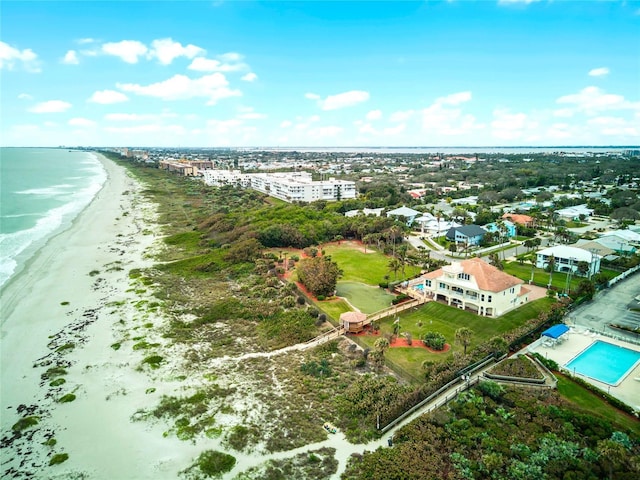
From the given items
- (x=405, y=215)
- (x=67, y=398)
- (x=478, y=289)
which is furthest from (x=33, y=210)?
(x=478, y=289)

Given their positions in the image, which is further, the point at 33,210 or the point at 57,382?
the point at 33,210

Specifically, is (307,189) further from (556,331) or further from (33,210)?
(556,331)

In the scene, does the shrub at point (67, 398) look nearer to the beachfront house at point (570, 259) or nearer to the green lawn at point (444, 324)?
the green lawn at point (444, 324)

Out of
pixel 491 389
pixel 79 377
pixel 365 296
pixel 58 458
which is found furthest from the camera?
pixel 365 296

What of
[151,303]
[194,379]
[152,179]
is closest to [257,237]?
[151,303]

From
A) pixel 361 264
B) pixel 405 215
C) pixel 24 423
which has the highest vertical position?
pixel 405 215

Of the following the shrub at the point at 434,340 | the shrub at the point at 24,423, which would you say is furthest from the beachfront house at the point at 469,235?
the shrub at the point at 24,423

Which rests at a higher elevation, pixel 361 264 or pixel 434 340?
pixel 434 340
